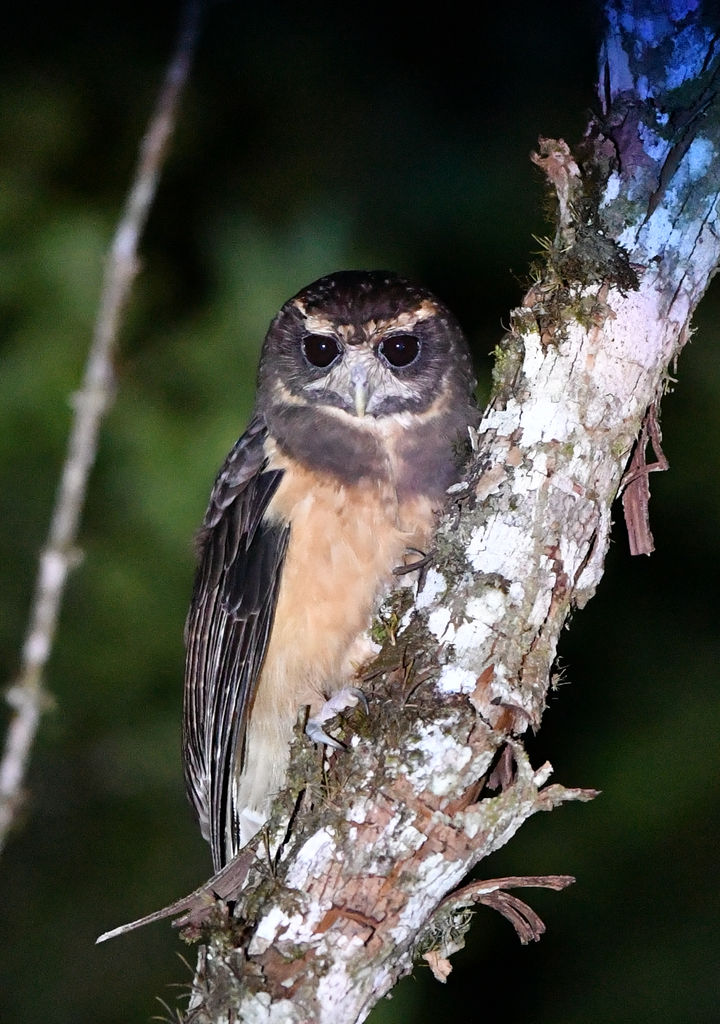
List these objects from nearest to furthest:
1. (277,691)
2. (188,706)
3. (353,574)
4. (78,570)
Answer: (353,574) → (277,691) → (188,706) → (78,570)

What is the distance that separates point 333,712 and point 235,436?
1941 millimetres

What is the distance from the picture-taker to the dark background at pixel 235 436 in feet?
13.7

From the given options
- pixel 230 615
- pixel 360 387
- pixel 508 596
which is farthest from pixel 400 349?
pixel 508 596

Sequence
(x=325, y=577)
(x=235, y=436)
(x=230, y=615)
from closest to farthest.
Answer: (x=325, y=577), (x=230, y=615), (x=235, y=436)

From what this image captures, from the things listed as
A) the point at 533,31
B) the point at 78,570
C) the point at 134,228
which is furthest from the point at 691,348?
the point at 134,228

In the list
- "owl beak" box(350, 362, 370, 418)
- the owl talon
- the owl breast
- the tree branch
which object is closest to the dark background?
"owl beak" box(350, 362, 370, 418)

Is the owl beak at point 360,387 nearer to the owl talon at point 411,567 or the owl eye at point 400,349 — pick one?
the owl eye at point 400,349

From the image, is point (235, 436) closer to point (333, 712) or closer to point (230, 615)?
point (230, 615)

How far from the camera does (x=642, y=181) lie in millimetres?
2186

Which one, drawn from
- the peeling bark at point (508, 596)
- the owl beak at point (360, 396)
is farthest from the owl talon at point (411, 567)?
the owl beak at point (360, 396)

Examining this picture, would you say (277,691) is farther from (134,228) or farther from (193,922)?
(134,228)

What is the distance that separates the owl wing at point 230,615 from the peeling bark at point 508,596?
588 mm

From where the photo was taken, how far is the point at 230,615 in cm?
283

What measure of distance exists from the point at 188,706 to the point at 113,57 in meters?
2.89
